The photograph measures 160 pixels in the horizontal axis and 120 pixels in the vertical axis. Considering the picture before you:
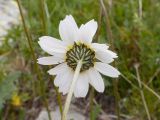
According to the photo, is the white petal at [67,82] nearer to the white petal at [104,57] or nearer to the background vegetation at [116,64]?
the white petal at [104,57]

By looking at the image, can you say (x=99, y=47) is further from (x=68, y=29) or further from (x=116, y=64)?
(x=116, y=64)

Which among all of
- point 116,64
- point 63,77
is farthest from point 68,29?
point 116,64

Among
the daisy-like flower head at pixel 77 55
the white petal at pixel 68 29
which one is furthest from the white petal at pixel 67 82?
the white petal at pixel 68 29

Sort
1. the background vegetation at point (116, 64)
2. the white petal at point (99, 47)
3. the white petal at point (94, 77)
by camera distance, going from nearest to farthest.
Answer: the white petal at point (99, 47)
the white petal at point (94, 77)
the background vegetation at point (116, 64)

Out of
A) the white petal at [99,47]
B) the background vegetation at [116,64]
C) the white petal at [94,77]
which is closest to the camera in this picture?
the white petal at [99,47]

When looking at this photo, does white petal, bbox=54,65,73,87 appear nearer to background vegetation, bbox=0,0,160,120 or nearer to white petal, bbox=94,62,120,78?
white petal, bbox=94,62,120,78

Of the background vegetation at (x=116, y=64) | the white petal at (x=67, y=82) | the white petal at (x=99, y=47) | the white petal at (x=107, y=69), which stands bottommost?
the background vegetation at (x=116, y=64)

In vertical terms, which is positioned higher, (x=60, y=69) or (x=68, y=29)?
(x=68, y=29)
